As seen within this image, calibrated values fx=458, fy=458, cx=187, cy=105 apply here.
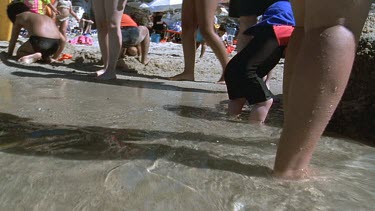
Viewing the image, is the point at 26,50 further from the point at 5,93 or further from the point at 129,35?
the point at 5,93

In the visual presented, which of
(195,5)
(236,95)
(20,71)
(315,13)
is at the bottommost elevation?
(20,71)

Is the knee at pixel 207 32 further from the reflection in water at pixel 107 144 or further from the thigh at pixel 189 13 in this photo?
the reflection in water at pixel 107 144

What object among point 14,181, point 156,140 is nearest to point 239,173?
point 156,140

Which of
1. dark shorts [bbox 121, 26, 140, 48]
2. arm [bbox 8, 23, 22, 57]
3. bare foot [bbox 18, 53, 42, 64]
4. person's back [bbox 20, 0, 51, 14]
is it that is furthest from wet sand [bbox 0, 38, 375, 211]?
person's back [bbox 20, 0, 51, 14]

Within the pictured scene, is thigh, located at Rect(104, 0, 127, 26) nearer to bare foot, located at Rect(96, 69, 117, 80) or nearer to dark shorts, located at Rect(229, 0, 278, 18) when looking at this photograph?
bare foot, located at Rect(96, 69, 117, 80)

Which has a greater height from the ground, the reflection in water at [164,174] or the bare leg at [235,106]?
the reflection in water at [164,174]

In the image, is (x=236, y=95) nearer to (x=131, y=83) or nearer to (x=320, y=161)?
(x=320, y=161)

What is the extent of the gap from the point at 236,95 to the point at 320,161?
111 centimetres

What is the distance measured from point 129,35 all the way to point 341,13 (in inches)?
215

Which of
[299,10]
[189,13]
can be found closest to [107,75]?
[189,13]

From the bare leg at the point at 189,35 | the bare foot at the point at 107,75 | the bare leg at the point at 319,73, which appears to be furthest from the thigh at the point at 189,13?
the bare leg at the point at 319,73

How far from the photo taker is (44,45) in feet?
20.5

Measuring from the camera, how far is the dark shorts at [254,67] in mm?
2771

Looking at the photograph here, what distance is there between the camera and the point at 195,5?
477 cm
